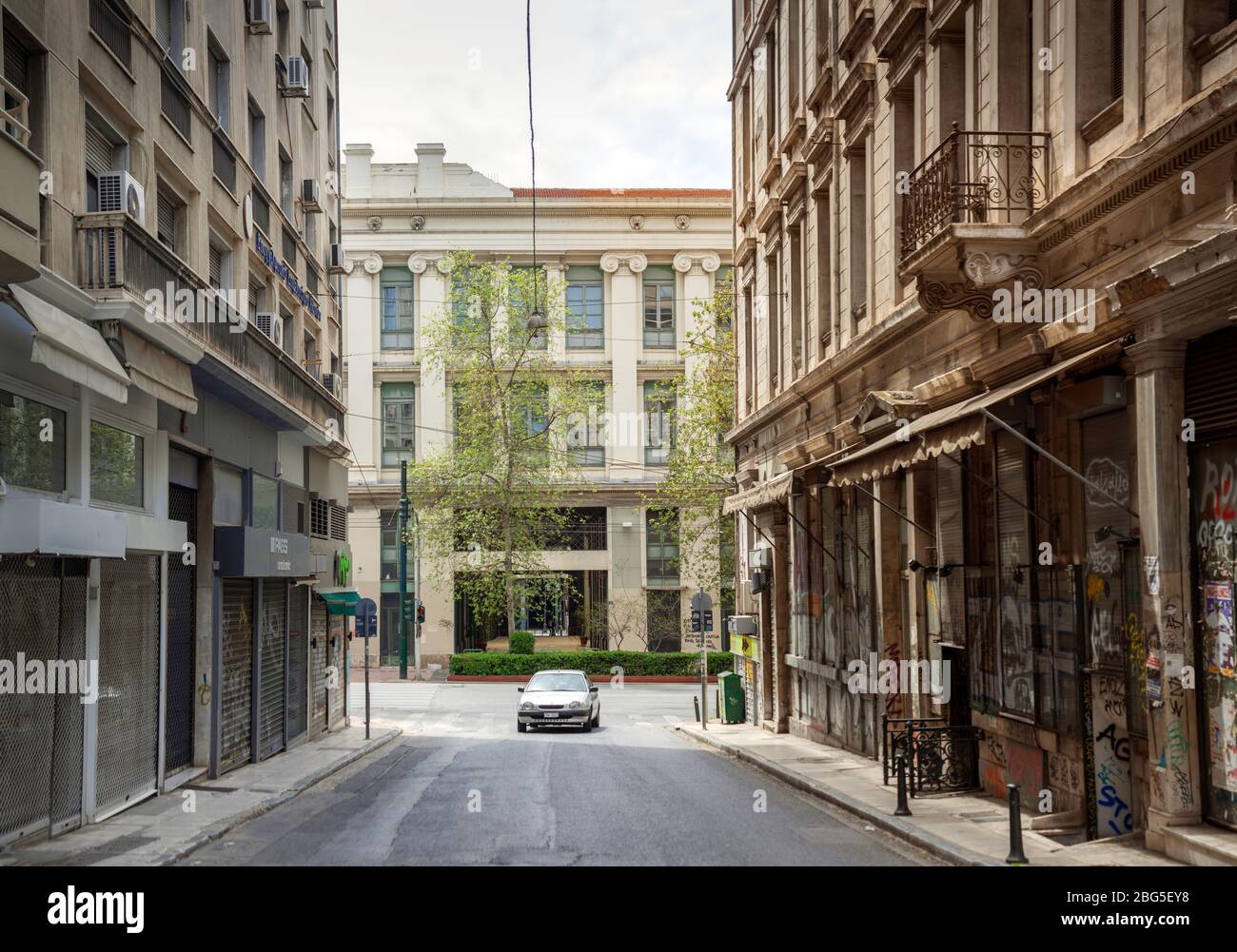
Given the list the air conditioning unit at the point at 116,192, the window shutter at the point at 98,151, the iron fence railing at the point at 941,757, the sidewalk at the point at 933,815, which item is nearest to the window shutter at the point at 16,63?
the window shutter at the point at 98,151

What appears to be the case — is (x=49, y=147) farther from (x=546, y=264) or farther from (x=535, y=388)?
(x=546, y=264)

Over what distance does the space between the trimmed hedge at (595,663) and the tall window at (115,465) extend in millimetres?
32815

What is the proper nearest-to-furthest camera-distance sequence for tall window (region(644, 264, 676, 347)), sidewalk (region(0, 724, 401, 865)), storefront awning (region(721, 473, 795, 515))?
1. sidewalk (region(0, 724, 401, 865))
2. storefront awning (region(721, 473, 795, 515))
3. tall window (region(644, 264, 676, 347))

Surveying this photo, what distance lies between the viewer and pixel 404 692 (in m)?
42.9

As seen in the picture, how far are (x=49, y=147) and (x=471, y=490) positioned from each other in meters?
34.4

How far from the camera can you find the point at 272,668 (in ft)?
75.5

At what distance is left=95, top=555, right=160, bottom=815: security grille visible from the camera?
14484mm

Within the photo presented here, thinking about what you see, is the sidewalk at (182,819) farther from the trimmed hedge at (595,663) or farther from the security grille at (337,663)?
the trimmed hedge at (595,663)

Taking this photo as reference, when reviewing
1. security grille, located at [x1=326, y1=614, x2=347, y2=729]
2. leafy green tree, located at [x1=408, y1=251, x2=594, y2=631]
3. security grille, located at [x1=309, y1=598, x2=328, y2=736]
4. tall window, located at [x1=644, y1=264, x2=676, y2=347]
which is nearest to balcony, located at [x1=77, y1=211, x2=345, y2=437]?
security grille, located at [x1=309, y1=598, x2=328, y2=736]

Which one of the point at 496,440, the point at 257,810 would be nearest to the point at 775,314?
the point at 257,810

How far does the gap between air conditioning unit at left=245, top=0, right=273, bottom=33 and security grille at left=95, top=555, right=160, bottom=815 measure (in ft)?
35.0

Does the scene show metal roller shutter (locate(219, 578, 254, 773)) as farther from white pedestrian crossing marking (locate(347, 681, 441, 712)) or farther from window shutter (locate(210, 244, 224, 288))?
white pedestrian crossing marking (locate(347, 681, 441, 712))

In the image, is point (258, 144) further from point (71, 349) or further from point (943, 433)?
point (943, 433)

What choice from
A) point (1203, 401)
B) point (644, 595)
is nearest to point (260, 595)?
point (1203, 401)
